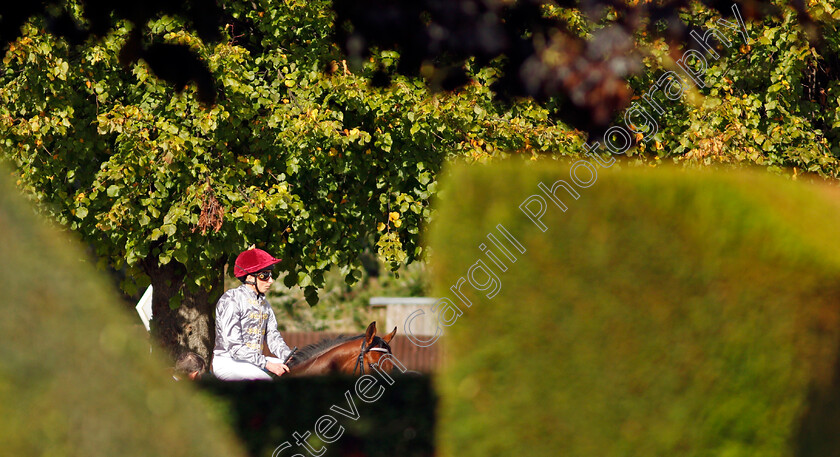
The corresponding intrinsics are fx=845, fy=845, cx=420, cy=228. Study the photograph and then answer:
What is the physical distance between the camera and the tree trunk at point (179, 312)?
393 inches

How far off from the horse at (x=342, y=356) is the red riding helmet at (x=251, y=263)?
0.99 m

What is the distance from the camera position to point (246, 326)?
7043 mm

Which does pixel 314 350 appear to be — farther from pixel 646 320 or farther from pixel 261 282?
pixel 646 320

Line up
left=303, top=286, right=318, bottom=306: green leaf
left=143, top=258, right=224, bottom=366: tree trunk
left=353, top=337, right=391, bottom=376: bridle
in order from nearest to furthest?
left=353, top=337, right=391, bottom=376: bridle → left=303, top=286, right=318, bottom=306: green leaf → left=143, top=258, right=224, bottom=366: tree trunk

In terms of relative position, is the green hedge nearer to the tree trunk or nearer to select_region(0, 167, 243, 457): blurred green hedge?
select_region(0, 167, 243, 457): blurred green hedge

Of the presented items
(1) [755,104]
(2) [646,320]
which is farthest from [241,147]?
(2) [646,320]

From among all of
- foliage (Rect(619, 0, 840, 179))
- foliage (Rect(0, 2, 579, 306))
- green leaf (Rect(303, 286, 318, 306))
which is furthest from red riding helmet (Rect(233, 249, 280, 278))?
foliage (Rect(619, 0, 840, 179))

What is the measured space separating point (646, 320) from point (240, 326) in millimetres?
4526

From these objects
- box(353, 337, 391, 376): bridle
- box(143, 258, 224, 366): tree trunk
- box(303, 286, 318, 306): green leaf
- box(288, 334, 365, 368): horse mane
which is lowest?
box(143, 258, 224, 366): tree trunk

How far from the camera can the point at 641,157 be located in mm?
10156

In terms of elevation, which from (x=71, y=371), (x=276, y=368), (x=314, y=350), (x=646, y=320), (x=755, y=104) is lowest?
(x=71, y=371)

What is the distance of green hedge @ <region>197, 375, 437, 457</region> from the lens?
5445mm

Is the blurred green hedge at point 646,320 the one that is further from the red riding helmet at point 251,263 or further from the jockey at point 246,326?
the red riding helmet at point 251,263

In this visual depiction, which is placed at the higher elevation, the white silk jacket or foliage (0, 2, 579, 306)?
foliage (0, 2, 579, 306)
